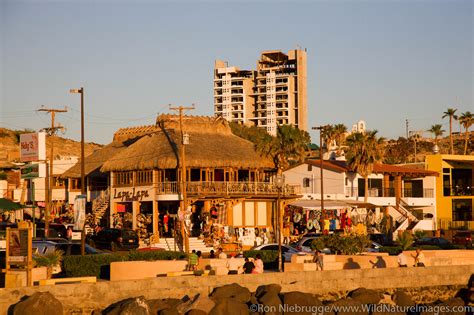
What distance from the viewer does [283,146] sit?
65.1 metres

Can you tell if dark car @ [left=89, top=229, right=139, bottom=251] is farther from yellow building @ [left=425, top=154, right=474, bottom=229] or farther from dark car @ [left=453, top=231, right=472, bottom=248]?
yellow building @ [left=425, top=154, right=474, bottom=229]

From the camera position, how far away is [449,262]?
3647 centimetres

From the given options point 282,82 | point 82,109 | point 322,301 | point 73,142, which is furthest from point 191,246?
point 282,82

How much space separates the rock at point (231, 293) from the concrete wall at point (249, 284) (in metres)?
0.34

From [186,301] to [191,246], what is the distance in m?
27.7

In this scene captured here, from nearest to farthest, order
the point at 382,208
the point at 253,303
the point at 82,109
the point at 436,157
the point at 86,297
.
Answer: the point at 86,297, the point at 253,303, the point at 82,109, the point at 382,208, the point at 436,157

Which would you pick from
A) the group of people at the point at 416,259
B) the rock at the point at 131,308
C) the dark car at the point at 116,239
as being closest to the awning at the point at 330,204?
the dark car at the point at 116,239

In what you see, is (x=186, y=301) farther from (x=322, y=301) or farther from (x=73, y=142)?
(x=73, y=142)

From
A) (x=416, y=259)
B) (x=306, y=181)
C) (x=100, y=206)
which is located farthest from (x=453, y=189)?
(x=416, y=259)

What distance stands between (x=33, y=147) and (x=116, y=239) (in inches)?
727

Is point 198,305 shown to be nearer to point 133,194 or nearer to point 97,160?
point 133,194

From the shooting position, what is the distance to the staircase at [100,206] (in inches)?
2522

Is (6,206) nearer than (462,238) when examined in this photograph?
Yes

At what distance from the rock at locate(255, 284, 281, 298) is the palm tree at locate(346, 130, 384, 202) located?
124 ft
